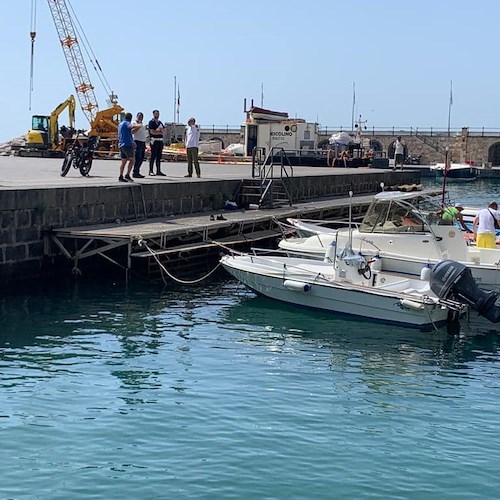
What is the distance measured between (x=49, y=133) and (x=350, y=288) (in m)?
38.1

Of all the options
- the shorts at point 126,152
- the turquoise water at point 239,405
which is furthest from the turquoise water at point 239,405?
the shorts at point 126,152

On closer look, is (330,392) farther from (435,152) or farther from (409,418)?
(435,152)

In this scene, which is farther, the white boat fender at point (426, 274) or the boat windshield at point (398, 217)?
the boat windshield at point (398, 217)

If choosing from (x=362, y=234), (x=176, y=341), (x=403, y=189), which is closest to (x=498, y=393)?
(x=176, y=341)

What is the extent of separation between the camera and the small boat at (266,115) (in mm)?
54281

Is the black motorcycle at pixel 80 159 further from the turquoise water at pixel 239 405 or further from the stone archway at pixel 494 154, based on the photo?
the stone archway at pixel 494 154

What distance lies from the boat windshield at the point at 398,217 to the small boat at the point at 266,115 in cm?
3552

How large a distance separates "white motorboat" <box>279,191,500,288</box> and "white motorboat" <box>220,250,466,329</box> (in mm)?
495

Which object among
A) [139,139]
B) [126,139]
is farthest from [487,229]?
[139,139]

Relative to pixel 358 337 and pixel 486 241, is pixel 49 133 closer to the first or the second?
pixel 486 241

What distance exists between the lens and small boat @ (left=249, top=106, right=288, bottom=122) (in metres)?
54.3

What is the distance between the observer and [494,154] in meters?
96.5

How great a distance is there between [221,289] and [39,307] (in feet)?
14.1

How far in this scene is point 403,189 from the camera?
3641 cm
